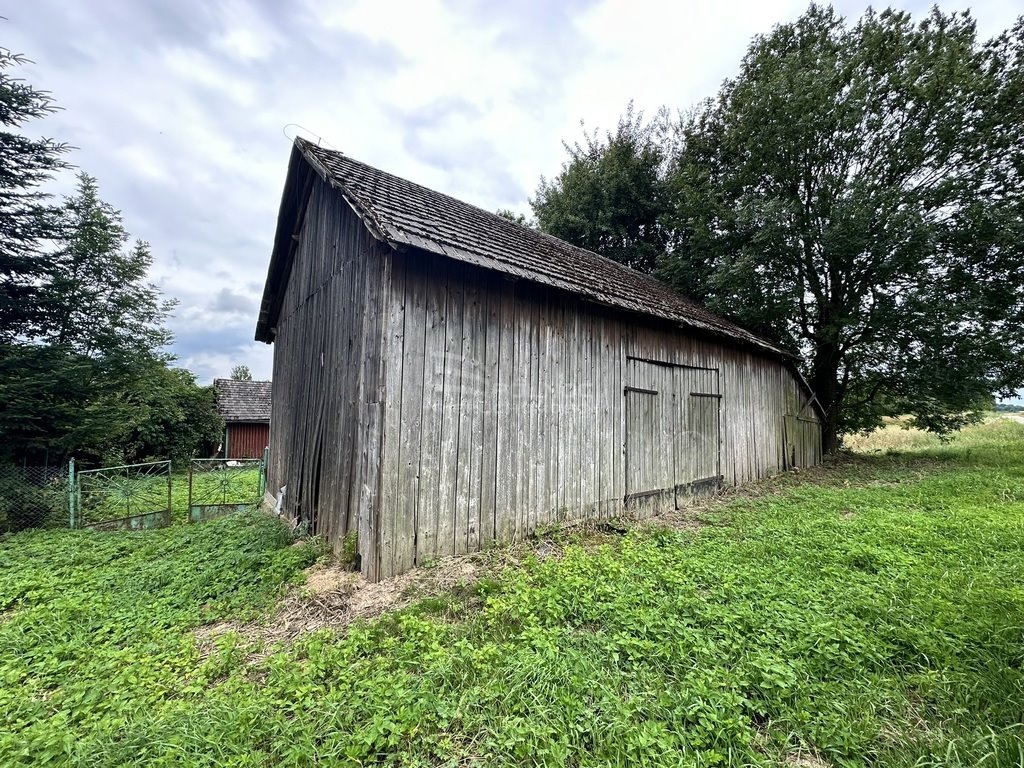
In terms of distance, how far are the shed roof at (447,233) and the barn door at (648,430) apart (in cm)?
110

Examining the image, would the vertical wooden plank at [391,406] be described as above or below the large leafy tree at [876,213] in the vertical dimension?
below

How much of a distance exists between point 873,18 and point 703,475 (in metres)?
15.0

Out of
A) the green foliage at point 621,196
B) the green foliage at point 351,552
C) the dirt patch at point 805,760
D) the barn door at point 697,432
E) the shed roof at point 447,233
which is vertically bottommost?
the dirt patch at point 805,760

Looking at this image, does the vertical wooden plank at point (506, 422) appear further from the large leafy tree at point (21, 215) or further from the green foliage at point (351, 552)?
the large leafy tree at point (21, 215)

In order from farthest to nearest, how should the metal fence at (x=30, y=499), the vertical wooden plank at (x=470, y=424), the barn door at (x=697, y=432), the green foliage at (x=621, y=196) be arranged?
1. the green foliage at (x=621, y=196)
2. the barn door at (x=697, y=432)
3. the metal fence at (x=30, y=499)
4. the vertical wooden plank at (x=470, y=424)

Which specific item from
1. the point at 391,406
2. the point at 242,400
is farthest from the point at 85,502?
the point at 242,400

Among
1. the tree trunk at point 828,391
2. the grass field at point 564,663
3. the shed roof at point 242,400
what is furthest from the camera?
the shed roof at point 242,400

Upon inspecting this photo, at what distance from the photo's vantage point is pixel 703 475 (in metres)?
8.32

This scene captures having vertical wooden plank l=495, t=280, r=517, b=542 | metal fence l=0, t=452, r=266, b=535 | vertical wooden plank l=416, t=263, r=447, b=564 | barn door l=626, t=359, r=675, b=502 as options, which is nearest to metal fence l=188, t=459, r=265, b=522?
metal fence l=0, t=452, r=266, b=535

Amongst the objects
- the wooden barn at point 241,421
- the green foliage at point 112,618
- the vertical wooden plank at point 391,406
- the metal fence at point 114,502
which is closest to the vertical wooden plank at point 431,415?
the vertical wooden plank at point 391,406

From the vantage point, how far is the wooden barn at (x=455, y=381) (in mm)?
4473

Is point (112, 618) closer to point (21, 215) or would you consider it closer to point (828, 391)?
point (21, 215)

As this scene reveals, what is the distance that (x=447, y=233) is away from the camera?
5.17 m

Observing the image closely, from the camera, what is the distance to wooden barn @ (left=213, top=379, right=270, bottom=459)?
24109 millimetres
